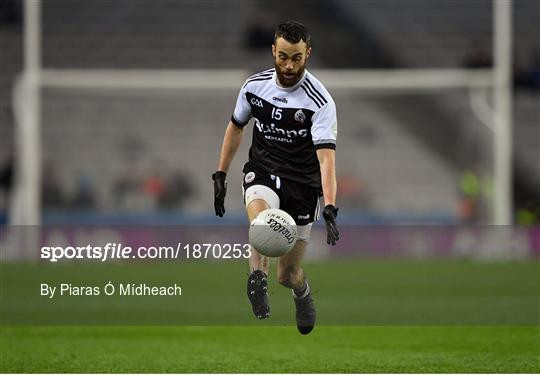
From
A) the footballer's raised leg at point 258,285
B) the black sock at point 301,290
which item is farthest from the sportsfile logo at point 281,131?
the black sock at point 301,290

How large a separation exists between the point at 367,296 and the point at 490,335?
3159 millimetres

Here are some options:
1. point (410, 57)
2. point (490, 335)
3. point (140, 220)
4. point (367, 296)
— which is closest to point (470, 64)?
point (410, 57)

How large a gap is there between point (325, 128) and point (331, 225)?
63 centimetres

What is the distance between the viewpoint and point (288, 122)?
290 inches

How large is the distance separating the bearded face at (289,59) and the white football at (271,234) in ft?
2.71

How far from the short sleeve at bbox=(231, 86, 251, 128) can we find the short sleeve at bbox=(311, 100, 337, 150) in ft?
1.62

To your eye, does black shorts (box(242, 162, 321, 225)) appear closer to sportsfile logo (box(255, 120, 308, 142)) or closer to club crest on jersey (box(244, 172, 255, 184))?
club crest on jersey (box(244, 172, 255, 184))

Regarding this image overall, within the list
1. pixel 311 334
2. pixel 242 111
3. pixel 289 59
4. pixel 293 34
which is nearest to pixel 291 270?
pixel 242 111

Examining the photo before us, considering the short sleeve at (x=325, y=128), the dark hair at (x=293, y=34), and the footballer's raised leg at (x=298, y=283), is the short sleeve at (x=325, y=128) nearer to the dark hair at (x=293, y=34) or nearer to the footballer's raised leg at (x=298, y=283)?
the dark hair at (x=293, y=34)

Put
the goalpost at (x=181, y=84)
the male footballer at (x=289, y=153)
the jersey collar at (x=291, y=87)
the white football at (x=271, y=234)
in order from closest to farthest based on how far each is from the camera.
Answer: the white football at (x=271, y=234) → the male footballer at (x=289, y=153) → the jersey collar at (x=291, y=87) → the goalpost at (x=181, y=84)

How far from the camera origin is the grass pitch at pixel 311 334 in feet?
30.4

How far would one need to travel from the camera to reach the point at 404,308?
13.4 meters

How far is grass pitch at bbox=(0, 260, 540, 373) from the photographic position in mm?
9258

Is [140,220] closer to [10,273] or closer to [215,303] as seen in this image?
[10,273]
